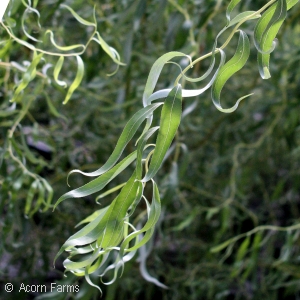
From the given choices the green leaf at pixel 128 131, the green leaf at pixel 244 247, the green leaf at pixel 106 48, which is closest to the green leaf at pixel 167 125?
the green leaf at pixel 128 131

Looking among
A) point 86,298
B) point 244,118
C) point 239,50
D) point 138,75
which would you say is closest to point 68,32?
point 138,75

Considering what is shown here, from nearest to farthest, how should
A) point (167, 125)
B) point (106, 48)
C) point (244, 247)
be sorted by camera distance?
point (167, 125) < point (106, 48) < point (244, 247)

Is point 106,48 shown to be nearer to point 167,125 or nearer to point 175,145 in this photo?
point 167,125

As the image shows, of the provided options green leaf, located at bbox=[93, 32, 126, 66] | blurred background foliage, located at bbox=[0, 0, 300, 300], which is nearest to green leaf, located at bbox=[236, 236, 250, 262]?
blurred background foliage, located at bbox=[0, 0, 300, 300]

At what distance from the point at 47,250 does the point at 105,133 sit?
0.27m

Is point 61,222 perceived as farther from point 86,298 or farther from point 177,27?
point 177,27

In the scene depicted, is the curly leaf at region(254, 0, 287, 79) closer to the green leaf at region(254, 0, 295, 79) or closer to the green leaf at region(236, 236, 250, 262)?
the green leaf at region(254, 0, 295, 79)

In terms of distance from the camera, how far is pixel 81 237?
0.90 ft

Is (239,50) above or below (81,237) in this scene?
above

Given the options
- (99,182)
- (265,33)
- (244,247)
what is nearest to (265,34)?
(265,33)

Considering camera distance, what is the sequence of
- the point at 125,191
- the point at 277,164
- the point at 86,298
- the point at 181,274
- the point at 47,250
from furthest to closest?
1. the point at 277,164
2. the point at 181,274
3. the point at 47,250
4. the point at 86,298
5. the point at 125,191

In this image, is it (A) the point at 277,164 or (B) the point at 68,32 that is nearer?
(B) the point at 68,32

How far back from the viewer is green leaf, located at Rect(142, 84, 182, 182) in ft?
0.82

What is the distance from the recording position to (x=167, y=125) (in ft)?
0.83
